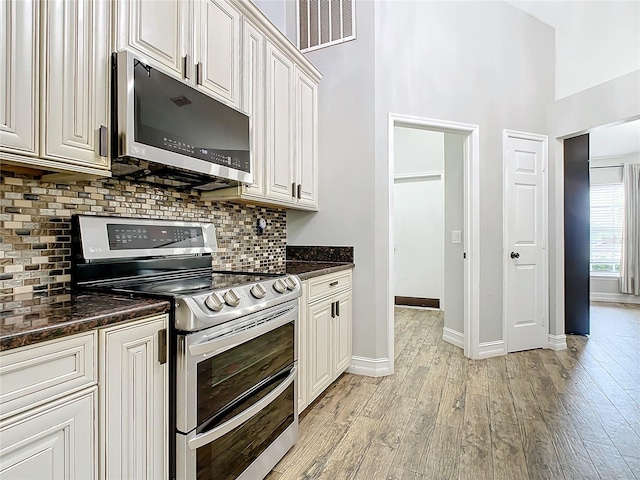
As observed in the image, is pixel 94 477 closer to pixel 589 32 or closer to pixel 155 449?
pixel 155 449

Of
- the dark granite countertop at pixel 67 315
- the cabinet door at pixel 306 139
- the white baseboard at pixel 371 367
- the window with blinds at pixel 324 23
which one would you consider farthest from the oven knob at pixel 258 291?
the window with blinds at pixel 324 23

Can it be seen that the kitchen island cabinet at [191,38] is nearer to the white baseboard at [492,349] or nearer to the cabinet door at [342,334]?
the cabinet door at [342,334]

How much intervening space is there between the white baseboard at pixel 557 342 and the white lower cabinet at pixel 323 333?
214 cm

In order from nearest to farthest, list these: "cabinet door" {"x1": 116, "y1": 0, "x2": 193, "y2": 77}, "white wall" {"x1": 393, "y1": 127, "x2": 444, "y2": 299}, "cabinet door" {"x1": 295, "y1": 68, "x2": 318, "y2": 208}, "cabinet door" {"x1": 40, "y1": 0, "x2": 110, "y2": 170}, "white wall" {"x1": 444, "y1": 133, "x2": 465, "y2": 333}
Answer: "cabinet door" {"x1": 40, "y1": 0, "x2": 110, "y2": 170} → "cabinet door" {"x1": 116, "y1": 0, "x2": 193, "y2": 77} → "cabinet door" {"x1": 295, "y1": 68, "x2": 318, "y2": 208} → "white wall" {"x1": 444, "y1": 133, "x2": 465, "y2": 333} → "white wall" {"x1": 393, "y1": 127, "x2": 444, "y2": 299}

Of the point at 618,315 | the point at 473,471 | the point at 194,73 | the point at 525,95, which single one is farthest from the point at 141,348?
the point at 618,315

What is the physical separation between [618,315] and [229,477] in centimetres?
573

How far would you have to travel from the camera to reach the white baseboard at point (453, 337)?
339 cm

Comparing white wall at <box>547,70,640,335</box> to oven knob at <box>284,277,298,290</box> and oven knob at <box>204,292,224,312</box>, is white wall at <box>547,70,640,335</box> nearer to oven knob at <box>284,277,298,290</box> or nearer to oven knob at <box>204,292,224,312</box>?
oven knob at <box>284,277,298,290</box>

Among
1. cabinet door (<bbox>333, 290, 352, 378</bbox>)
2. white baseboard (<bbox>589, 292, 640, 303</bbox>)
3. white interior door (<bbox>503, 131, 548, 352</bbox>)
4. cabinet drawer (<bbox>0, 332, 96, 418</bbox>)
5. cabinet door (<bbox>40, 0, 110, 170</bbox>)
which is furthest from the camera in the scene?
white baseboard (<bbox>589, 292, 640, 303</bbox>)

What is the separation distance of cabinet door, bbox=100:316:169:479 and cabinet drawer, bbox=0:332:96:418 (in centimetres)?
5

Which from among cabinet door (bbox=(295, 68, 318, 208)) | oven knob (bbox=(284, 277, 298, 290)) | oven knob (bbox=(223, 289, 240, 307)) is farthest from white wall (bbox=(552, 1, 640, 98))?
oven knob (bbox=(223, 289, 240, 307))

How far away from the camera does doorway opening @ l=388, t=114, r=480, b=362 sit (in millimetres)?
3030

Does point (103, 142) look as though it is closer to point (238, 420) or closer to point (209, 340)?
point (209, 340)

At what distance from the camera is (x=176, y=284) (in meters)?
1.50
